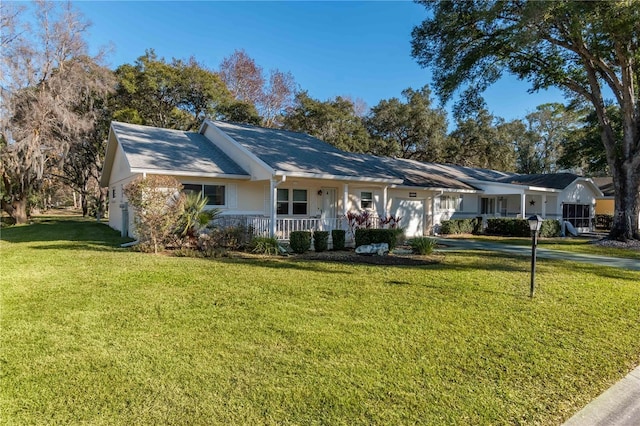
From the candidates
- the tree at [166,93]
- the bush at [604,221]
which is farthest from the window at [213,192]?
the bush at [604,221]

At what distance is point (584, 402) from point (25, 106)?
2746cm

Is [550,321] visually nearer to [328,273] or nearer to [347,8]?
[328,273]

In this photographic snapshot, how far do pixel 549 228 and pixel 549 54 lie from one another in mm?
8917

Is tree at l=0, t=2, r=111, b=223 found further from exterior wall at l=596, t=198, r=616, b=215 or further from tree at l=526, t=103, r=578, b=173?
tree at l=526, t=103, r=578, b=173

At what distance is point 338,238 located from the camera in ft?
40.2

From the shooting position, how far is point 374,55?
19141mm

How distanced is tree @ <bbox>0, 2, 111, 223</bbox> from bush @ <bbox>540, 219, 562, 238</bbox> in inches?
1117

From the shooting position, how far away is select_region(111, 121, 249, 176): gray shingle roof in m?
13.1

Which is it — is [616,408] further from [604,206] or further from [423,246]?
[604,206]

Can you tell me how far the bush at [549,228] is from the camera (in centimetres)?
1945

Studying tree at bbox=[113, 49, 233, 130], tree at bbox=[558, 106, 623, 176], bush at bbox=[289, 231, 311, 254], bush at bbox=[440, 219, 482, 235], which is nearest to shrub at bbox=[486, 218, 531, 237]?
bush at bbox=[440, 219, 482, 235]

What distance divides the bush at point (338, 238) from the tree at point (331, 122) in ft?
65.3

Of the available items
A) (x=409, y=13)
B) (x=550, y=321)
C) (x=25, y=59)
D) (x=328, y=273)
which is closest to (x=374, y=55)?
(x=409, y=13)

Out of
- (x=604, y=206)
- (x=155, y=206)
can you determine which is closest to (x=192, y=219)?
(x=155, y=206)
